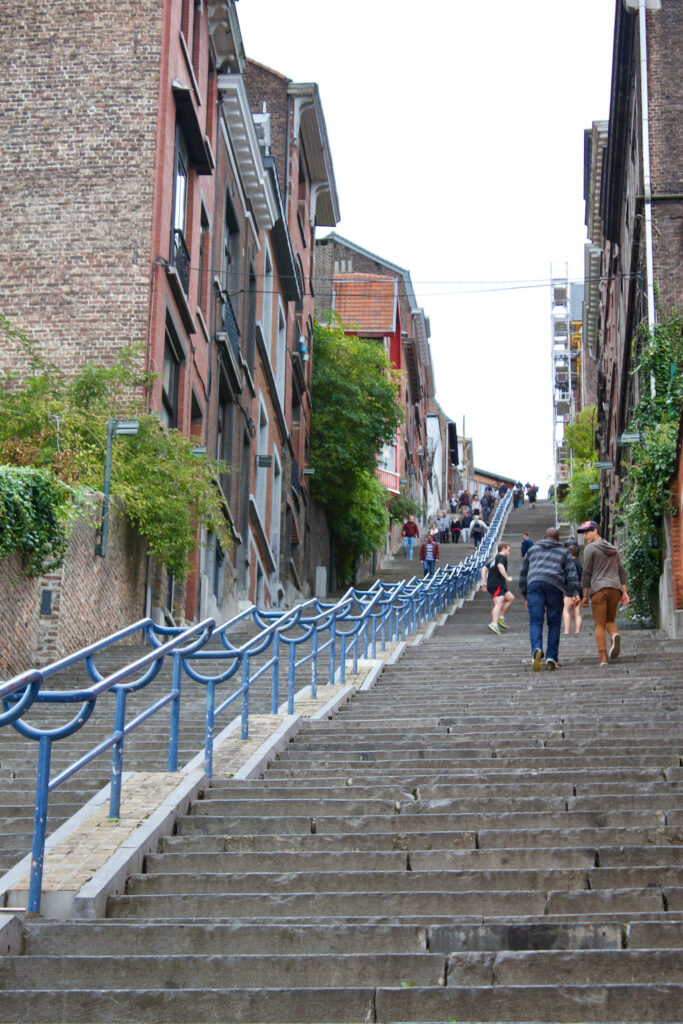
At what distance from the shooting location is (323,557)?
122 ft

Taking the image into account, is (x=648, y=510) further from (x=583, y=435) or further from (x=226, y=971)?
(x=583, y=435)

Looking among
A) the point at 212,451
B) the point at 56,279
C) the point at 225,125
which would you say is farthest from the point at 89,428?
the point at 225,125

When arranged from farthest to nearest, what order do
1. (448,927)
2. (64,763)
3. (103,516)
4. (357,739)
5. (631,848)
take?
(103,516) < (357,739) < (64,763) < (631,848) < (448,927)

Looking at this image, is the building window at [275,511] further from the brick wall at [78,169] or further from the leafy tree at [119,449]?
the leafy tree at [119,449]

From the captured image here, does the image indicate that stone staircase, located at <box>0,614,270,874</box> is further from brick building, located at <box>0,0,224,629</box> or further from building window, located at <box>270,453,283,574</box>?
building window, located at <box>270,453,283,574</box>

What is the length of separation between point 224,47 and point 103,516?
12.8 metres

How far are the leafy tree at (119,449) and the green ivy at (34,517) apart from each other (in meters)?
1.58

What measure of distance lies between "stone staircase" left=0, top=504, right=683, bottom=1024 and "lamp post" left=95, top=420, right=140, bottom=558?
26.3 ft

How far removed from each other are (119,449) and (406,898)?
13409 millimetres

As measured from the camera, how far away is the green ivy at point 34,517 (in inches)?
545

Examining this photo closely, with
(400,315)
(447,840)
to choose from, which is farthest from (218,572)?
(400,315)

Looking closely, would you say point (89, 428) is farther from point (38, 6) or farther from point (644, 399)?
point (644, 399)

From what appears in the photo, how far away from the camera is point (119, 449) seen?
18.3 meters

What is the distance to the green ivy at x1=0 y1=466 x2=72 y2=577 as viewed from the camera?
545 inches
